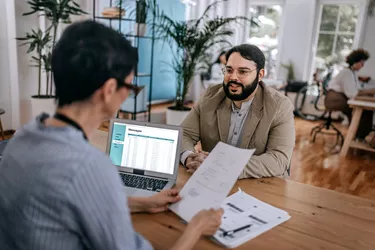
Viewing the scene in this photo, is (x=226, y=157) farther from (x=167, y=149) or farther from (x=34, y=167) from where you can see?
(x=34, y=167)

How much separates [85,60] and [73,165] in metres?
0.22

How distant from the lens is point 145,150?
1.36 metres

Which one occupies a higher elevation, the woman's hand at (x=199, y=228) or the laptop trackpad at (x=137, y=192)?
the woman's hand at (x=199, y=228)

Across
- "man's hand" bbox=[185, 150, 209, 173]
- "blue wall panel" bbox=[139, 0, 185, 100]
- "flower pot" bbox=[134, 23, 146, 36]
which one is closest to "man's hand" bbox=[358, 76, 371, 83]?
"blue wall panel" bbox=[139, 0, 185, 100]

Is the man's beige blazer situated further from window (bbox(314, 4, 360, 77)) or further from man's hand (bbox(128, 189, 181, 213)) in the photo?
window (bbox(314, 4, 360, 77))

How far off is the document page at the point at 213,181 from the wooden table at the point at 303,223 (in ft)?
0.19

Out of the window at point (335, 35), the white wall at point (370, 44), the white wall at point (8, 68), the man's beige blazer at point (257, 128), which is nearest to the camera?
the man's beige blazer at point (257, 128)

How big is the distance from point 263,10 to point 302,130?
288cm

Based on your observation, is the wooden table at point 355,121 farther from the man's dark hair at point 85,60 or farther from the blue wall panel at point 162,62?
the man's dark hair at point 85,60

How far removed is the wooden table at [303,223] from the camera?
3.20 feet

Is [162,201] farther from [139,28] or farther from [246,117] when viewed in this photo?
[139,28]

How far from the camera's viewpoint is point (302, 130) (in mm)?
5754

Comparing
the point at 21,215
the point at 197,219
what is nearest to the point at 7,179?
the point at 21,215

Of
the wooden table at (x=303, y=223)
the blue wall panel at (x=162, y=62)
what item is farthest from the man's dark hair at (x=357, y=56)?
the wooden table at (x=303, y=223)
